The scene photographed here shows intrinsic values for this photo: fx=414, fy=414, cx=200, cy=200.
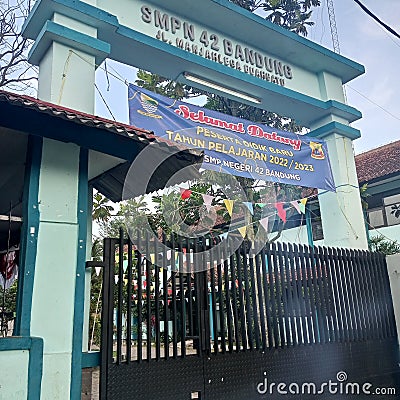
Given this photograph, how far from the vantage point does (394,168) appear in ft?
37.5

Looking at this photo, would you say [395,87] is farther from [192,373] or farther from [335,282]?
[192,373]

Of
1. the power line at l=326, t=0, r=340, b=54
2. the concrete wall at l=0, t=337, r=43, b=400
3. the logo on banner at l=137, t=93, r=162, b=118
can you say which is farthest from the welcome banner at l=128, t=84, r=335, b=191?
the power line at l=326, t=0, r=340, b=54

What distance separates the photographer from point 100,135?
163 inches

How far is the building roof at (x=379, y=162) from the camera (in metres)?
11.5

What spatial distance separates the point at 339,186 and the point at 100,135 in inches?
200

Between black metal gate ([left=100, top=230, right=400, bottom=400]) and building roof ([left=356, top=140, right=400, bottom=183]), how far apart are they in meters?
5.83

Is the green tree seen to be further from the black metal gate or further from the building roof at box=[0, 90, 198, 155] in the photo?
the building roof at box=[0, 90, 198, 155]

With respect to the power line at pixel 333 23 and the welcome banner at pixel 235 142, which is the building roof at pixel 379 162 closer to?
the power line at pixel 333 23

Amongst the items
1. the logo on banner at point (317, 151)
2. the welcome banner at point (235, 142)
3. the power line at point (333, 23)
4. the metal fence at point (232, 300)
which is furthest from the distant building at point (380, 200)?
the metal fence at point (232, 300)

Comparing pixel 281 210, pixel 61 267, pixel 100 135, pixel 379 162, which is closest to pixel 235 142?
pixel 281 210

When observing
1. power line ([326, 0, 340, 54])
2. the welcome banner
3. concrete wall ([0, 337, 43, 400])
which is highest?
power line ([326, 0, 340, 54])

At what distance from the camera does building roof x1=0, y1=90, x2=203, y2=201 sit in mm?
3484

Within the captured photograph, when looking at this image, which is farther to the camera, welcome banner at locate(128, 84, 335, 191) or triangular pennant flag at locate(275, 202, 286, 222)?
triangular pennant flag at locate(275, 202, 286, 222)

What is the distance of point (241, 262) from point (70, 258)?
2040 mm
